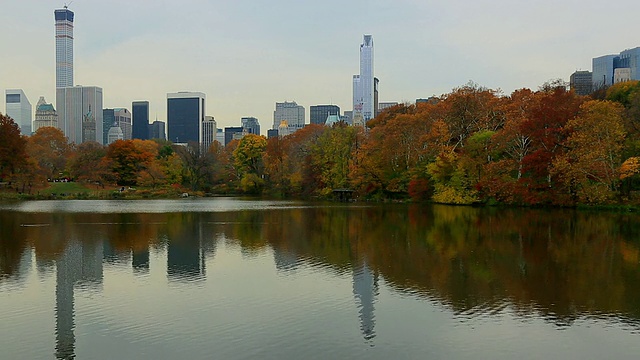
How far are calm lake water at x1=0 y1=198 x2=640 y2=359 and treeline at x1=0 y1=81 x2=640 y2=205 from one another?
1406 cm

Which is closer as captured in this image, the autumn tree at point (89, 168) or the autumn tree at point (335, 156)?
the autumn tree at point (335, 156)

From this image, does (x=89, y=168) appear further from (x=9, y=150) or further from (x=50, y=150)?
(x=50, y=150)

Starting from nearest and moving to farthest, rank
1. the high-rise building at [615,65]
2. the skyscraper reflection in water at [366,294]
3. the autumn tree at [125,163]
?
the skyscraper reflection in water at [366,294] → the autumn tree at [125,163] → the high-rise building at [615,65]

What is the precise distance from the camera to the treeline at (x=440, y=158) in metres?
36.4

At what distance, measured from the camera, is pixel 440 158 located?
146 feet

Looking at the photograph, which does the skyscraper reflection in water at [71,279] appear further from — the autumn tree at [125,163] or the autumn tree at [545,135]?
the autumn tree at [125,163]

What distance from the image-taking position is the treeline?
1432 inches

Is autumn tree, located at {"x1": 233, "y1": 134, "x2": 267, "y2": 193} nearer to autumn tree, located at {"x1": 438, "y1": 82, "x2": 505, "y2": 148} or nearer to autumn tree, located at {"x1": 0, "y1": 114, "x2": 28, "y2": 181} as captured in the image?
autumn tree, located at {"x1": 0, "y1": 114, "x2": 28, "y2": 181}

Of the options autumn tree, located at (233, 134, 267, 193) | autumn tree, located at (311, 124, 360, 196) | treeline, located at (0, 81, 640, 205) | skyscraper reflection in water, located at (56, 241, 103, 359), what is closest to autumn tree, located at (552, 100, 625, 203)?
treeline, located at (0, 81, 640, 205)

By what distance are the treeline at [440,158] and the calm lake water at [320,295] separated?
14.1 meters

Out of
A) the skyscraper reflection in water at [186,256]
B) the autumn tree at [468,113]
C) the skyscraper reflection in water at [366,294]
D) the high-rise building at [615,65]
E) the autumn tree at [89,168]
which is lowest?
the skyscraper reflection in water at [186,256]

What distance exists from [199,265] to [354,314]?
7.12m

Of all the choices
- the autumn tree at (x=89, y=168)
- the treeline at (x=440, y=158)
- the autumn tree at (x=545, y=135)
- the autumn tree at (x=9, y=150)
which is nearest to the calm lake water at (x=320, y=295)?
the treeline at (x=440, y=158)

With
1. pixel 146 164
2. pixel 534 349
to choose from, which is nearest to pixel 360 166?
pixel 146 164
